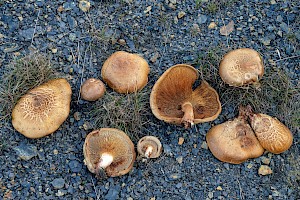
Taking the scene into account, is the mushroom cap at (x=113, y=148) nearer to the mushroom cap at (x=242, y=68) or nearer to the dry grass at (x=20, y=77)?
the dry grass at (x=20, y=77)

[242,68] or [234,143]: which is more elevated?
[242,68]

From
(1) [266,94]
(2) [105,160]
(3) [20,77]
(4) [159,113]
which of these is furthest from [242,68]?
(3) [20,77]

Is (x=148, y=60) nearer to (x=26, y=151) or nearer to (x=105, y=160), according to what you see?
(x=105, y=160)

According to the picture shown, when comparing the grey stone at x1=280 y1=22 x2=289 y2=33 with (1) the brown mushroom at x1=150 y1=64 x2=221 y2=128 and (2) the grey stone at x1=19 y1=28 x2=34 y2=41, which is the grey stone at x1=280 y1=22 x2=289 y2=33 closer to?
(1) the brown mushroom at x1=150 y1=64 x2=221 y2=128

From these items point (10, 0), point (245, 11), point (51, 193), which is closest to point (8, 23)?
point (10, 0)

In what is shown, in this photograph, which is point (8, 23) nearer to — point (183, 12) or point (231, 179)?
point (183, 12)
